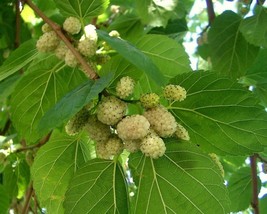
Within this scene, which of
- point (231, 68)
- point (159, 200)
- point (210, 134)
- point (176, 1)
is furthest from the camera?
point (231, 68)

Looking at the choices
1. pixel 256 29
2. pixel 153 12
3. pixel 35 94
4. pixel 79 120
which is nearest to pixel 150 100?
pixel 79 120

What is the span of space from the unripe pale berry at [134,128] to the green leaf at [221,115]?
0.21m

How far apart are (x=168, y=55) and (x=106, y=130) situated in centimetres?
38

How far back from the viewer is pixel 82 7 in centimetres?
123

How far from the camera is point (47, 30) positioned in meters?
1.30

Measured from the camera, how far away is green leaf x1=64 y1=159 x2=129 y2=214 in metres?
1.05

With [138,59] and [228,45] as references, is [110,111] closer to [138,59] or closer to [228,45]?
[138,59]

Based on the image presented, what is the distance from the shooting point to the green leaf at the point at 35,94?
135 centimetres

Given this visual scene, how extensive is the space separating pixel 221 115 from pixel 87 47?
0.35 m

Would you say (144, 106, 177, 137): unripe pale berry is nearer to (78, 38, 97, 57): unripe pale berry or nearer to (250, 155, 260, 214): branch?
(78, 38, 97, 57): unripe pale berry

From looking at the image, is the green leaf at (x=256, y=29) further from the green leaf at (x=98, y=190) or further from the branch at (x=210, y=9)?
the green leaf at (x=98, y=190)

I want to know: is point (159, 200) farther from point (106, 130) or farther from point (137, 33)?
point (137, 33)

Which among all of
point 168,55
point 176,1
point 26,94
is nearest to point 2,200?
point 26,94

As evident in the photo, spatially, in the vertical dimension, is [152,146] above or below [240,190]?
above
